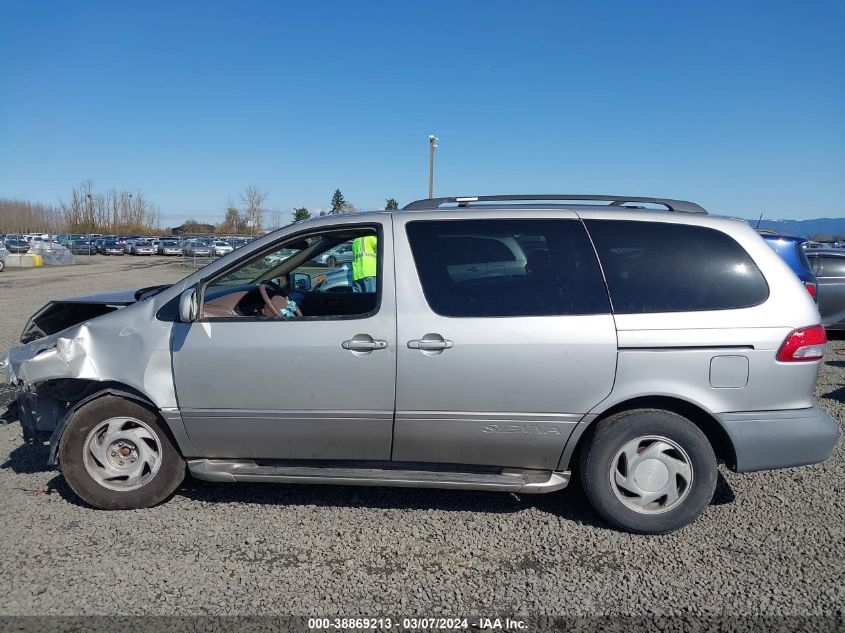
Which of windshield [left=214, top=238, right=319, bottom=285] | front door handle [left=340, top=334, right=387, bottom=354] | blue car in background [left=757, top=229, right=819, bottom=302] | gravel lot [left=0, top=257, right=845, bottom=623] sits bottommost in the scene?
gravel lot [left=0, top=257, right=845, bottom=623]

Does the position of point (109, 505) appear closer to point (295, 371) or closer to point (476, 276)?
point (295, 371)

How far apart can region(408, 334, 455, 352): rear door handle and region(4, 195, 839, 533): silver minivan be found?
13 millimetres

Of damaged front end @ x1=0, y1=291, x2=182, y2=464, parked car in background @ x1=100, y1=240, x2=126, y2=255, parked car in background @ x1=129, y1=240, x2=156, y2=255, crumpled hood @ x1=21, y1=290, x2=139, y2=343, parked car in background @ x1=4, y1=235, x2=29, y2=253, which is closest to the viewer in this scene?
damaged front end @ x1=0, y1=291, x2=182, y2=464

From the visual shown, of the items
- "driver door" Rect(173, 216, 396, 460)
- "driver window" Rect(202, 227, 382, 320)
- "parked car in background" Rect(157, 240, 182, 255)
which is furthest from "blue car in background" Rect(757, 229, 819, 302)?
"parked car in background" Rect(157, 240, 182, 255)

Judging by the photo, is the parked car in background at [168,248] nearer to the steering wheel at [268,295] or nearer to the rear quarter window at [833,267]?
the rear quarter window at [833,267]

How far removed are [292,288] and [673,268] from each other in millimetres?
2829

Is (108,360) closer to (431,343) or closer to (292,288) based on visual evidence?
(292,288)

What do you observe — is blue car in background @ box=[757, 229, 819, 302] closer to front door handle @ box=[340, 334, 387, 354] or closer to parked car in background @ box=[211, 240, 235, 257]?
front door handle @ box=[340, 334, 387, 354]

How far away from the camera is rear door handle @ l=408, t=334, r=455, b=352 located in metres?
3.60

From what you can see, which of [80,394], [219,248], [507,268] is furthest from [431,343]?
[219,248]

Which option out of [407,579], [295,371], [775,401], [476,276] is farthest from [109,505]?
[775,401]

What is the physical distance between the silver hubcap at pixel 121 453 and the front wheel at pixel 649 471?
258 cm

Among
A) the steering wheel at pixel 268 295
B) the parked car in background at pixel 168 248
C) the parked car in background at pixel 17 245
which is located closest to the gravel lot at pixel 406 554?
the steering wheel at pixel 268 295

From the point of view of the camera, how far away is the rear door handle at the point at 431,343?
3.60 metres
